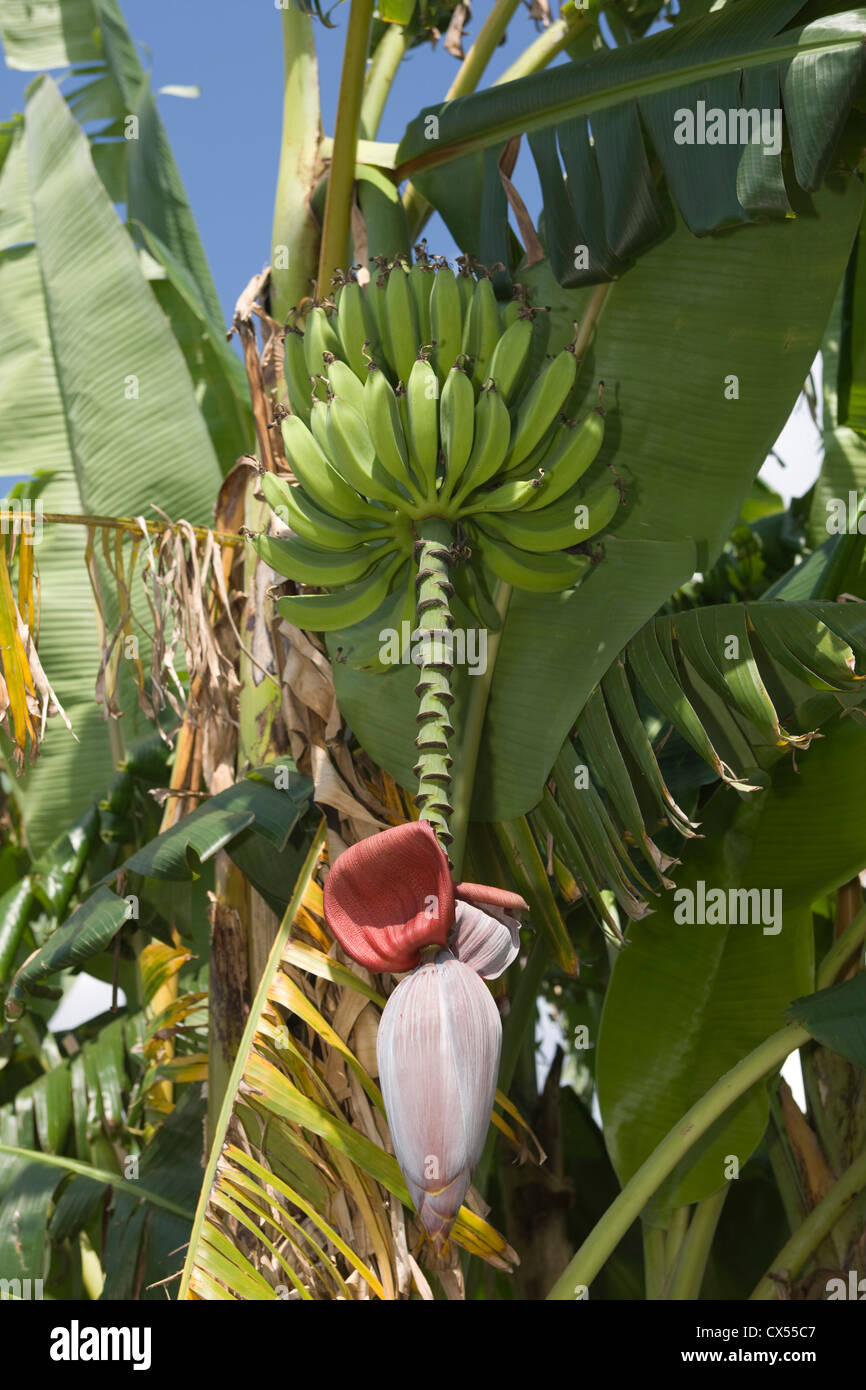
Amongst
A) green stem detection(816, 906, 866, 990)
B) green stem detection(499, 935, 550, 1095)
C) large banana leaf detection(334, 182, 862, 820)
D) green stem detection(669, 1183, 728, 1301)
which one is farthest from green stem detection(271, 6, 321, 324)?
green stem detection(669, 1183, 728, 1301)

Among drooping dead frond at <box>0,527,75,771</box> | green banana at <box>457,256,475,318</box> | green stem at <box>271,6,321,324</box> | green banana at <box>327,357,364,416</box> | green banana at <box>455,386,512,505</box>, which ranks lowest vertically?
drooping dead frond at <box>0,527,75,771</box>

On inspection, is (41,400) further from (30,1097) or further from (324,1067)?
(324,1067)

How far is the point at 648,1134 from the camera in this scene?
6.26 feet

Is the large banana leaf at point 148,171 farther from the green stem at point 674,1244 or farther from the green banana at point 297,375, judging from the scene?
the green stem at point 674,1244

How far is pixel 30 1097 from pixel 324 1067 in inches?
45.3

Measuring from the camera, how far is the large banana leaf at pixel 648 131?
1343mm

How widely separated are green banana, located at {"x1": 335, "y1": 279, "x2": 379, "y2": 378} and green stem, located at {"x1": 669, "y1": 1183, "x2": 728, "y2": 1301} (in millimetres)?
1504

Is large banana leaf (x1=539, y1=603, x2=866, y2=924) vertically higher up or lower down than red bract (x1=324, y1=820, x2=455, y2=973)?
higher up

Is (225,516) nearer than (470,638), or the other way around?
(470,638)

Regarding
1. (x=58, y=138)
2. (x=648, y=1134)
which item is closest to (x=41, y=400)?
(x=58, y=138)

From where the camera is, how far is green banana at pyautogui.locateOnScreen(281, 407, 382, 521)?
4.58 ft

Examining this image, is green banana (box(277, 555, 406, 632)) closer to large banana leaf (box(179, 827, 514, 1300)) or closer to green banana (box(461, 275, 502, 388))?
green banana (box(461, 275, 502, 388))
